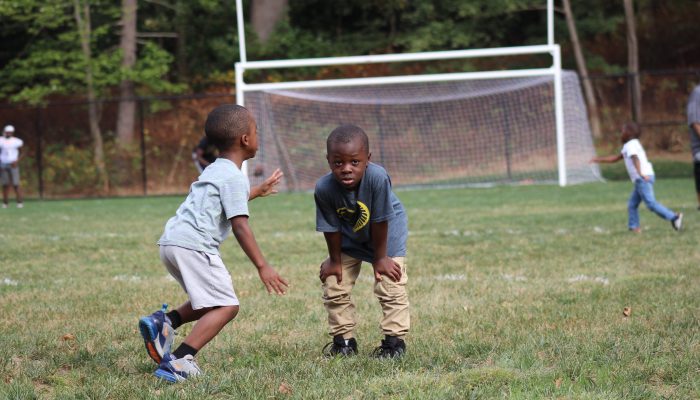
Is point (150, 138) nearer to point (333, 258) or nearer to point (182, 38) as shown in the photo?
point (182, 38)

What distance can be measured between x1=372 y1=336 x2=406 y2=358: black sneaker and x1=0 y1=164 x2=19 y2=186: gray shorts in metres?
18.8

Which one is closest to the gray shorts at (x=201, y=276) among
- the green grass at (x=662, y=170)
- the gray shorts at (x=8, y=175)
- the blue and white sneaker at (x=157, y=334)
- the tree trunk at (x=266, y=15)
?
the blue and white sneaker at (x=157, y=334)

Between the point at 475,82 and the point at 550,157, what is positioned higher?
the point at 475,82

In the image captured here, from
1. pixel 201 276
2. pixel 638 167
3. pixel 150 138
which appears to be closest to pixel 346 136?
pixel 201 276

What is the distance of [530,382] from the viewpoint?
169 inches

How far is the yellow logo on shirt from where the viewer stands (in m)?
4.91

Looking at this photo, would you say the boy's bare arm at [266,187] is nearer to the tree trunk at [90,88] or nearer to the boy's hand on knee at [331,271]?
the boy's hand on knee at [331,271]

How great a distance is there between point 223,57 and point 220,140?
28949 millimetres

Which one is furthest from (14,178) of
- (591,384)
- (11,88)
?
(591,384)

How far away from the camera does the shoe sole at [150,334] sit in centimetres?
453

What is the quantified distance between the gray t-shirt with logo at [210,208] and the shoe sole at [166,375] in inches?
22.5

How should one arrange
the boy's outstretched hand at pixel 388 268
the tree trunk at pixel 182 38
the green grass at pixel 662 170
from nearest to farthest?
the boy's outstretched hand at pixel 388 268
the green grass at pixel 662 170
the tree trunk at pixel 182 38

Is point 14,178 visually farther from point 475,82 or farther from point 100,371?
point 100,371

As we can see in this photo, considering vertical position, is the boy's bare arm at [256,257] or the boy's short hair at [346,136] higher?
the boy's short hair at [346,136]
